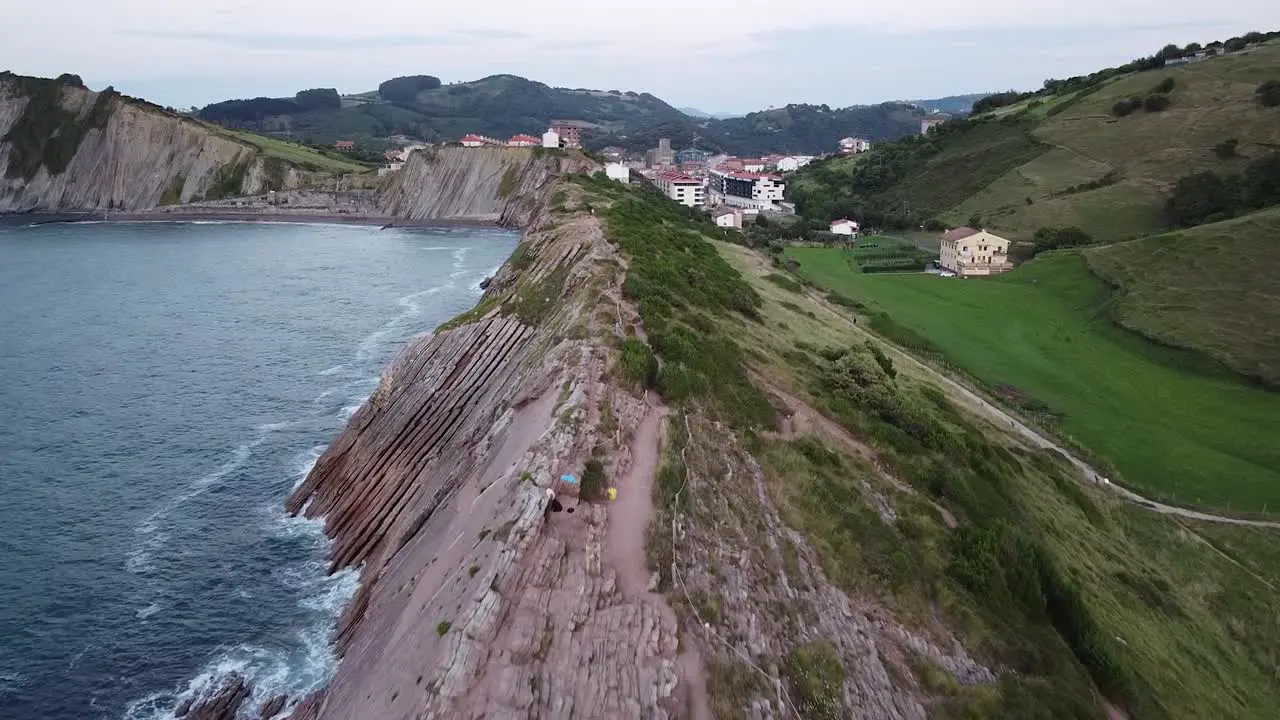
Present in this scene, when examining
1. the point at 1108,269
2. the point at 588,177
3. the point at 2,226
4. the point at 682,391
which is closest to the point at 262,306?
the point at 588,177

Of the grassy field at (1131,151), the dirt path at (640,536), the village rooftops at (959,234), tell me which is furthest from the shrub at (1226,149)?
the dirt path at (640,536)

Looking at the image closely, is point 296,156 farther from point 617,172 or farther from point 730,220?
point 730,220

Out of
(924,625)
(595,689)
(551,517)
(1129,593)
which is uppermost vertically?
(551,517)

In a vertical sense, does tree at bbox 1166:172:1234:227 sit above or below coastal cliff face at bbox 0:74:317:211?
below

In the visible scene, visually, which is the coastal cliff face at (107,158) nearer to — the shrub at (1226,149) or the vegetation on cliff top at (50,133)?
the vegetation on cliff top at (50,133)

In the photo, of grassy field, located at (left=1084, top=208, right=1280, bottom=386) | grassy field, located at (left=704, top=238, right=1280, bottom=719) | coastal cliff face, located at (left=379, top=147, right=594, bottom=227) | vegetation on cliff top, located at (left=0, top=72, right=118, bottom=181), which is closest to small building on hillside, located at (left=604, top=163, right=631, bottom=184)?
coastal cliff face, located at (left=379, top=147, right=594, bottom=227)

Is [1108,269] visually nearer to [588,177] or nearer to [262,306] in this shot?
[588,177]

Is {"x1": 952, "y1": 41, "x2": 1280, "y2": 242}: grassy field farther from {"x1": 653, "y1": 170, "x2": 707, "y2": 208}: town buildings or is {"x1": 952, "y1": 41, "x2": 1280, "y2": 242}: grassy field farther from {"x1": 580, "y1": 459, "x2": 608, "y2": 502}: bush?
{"x1": 580, "y1": 459, "x2": 608, "y2": 502}: bush
